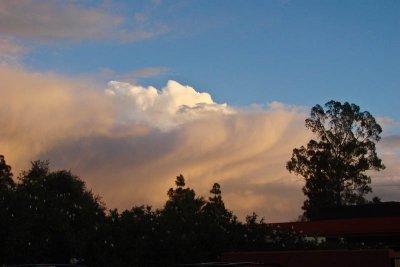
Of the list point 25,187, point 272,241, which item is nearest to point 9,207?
point 25,187

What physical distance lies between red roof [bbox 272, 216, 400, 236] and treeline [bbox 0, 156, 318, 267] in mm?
11605

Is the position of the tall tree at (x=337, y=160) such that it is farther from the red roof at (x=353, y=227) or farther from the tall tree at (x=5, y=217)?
the tall tree at (x=5, y=217)

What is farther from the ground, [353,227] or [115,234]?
[353,227]

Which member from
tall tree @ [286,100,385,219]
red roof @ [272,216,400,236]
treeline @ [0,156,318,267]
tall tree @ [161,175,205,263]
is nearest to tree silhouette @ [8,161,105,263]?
treeline @ [0,156,318,267]

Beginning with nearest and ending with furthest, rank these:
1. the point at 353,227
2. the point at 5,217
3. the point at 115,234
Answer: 1. the point at 5,217
2. the point at 115,234
3. the point at 353,227

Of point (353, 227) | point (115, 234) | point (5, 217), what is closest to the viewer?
point (5, 217)

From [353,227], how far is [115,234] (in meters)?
22.6

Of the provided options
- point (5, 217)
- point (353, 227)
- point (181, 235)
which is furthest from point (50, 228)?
point (353, 227)

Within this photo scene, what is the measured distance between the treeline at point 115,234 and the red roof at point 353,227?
38.1 ft

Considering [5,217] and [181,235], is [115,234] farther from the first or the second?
[5,217]

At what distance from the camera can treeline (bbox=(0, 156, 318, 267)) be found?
22.6m

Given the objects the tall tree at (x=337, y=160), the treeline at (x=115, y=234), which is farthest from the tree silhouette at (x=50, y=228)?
the tall tree at (x=337, y=160)

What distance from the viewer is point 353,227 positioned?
41.8 meters

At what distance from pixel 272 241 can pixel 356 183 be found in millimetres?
36362
